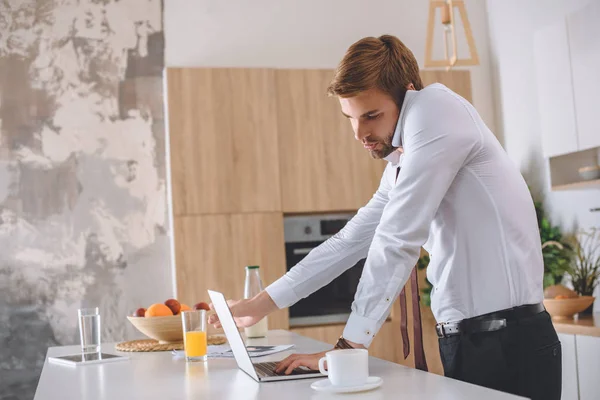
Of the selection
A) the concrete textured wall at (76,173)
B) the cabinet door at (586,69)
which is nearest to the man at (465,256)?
the cabinet door at (586,69)

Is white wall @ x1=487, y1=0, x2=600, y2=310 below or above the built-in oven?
above

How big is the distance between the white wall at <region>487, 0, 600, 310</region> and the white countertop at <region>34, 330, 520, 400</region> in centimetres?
280

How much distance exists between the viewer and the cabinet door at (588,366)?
3391mm

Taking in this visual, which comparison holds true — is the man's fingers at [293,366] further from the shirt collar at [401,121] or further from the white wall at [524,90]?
the white wall at [524,90]

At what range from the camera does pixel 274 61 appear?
4938 millimetres

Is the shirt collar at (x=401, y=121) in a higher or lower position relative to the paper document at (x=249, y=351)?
higher

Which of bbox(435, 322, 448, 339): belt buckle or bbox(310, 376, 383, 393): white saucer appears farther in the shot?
bbox(435, 322, 448, 339): belt buckle

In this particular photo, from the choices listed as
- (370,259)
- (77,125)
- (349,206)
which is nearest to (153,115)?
(77,125)

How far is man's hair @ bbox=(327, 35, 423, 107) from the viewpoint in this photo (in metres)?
1.78

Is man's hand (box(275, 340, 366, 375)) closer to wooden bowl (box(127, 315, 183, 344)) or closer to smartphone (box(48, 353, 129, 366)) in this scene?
smartphone (box(48, 353, 129, 366))

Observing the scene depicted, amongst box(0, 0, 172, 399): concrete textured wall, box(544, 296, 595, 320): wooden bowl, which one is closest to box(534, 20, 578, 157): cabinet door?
box(544, 296, 595, 320): wooden bowl

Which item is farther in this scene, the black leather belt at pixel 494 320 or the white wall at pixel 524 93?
the white wall at pixel 524 93

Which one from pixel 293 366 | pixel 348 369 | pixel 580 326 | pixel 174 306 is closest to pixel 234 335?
pixel 293 366

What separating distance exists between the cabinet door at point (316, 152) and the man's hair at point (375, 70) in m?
2.56
